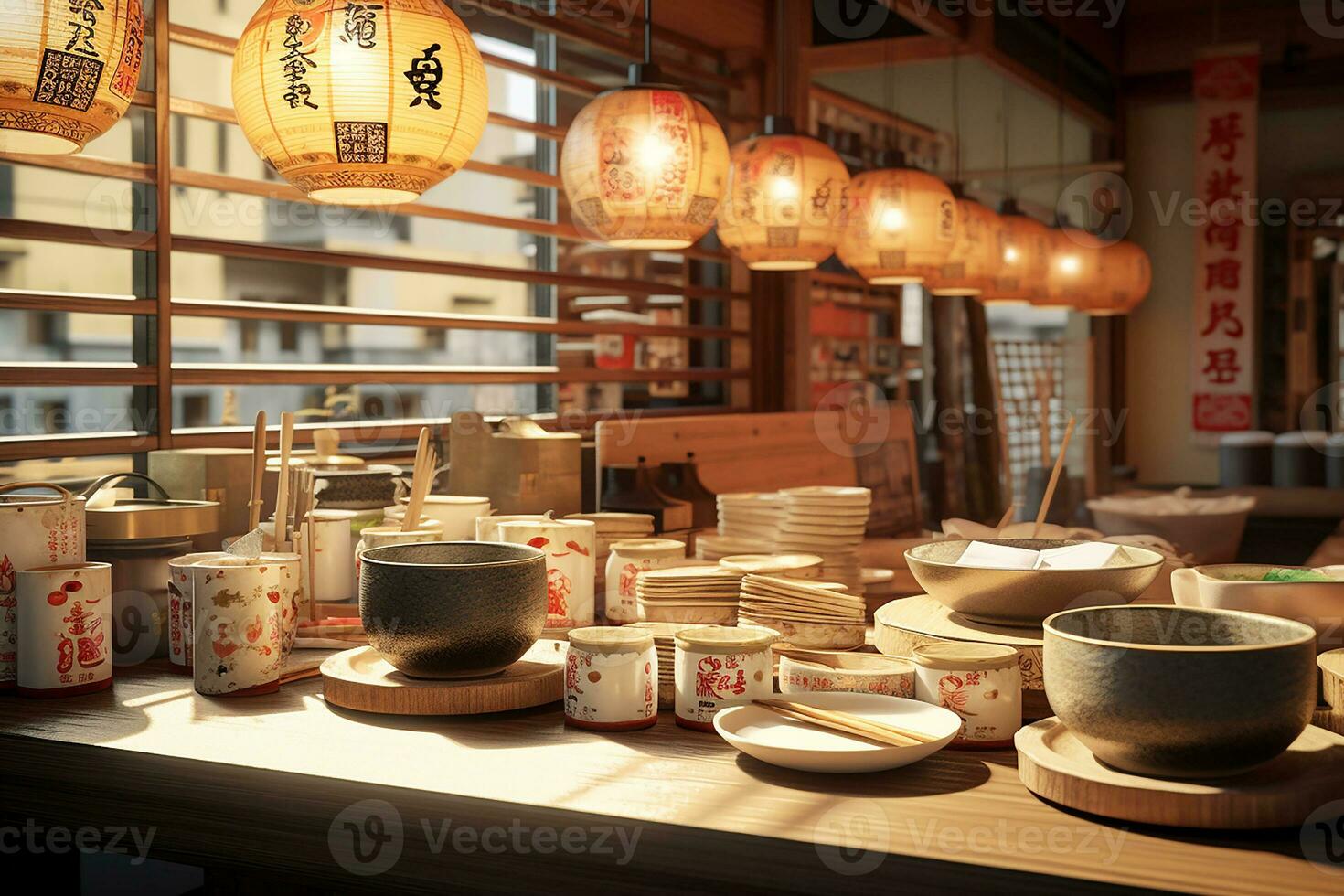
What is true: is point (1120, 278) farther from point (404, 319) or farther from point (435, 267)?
point (404, 319)

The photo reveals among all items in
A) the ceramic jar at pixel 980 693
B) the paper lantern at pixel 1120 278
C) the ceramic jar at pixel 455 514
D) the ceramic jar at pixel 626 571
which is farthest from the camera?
the paper lantern at pixel 1120 278

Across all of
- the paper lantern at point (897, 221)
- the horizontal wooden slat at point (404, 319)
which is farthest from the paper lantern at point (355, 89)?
the paper lantern at point (897, 221)

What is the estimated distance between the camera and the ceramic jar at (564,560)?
87.0 inches

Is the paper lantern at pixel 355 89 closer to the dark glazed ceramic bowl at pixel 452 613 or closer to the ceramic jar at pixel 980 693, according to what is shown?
the dark glazed ceramic bowl at pixel 452 613

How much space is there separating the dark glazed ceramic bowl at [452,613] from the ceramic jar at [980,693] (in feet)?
1.83

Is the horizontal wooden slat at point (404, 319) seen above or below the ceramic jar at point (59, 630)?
above

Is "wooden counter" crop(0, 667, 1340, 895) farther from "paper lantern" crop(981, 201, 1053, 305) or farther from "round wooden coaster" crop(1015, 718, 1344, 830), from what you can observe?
"paper lantern" crop(981, 201, 1053, 305)

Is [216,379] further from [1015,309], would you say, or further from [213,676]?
[1015,309]

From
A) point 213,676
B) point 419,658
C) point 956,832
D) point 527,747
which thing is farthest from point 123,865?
point 956,832

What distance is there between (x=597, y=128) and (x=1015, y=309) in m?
9.47

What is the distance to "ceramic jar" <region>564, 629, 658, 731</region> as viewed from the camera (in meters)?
1.63

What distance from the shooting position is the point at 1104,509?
17.2 feet
